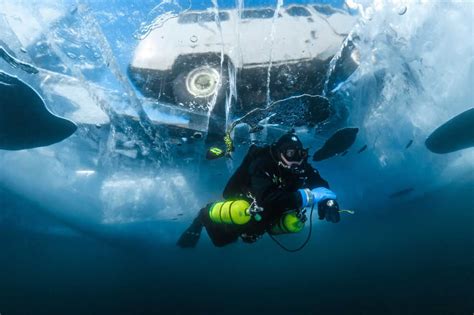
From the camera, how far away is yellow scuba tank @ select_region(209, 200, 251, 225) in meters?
4.45

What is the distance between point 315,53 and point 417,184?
1965 centimetres

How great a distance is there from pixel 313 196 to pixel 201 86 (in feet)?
15.2

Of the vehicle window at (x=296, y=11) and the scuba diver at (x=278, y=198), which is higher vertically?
the vehicle window at (x=296, y=11)

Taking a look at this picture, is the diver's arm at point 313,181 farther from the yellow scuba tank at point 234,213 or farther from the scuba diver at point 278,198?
the yellow scuba tank at point 234,213

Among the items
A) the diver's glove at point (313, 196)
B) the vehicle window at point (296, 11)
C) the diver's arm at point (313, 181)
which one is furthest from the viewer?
the vehicle window at point (296, 11)

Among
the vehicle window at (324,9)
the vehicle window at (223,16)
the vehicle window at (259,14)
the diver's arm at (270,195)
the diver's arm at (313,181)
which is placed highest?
the vehicle window at (324,9)

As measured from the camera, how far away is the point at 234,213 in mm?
4516

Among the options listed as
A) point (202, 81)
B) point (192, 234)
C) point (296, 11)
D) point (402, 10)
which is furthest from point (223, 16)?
point (192, 234)

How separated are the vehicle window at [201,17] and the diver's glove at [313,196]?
4.19 metres

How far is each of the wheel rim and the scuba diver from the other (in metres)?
3.11

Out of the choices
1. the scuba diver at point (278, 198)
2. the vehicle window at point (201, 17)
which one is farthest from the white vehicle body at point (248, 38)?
the scuba diver at point (278, 198)

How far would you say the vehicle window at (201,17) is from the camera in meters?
6.16

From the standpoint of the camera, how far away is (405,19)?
709 cm

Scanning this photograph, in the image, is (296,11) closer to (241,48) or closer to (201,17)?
(241,48)
